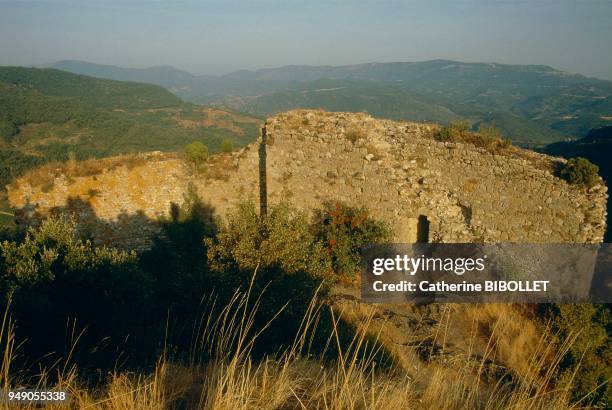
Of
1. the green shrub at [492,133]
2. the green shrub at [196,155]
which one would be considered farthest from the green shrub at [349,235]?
the green shrub at [196,155]

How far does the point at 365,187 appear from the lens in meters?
9.81

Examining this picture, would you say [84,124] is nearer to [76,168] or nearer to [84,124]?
[84,124]

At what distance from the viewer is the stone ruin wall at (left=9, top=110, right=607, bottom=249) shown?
9102mm

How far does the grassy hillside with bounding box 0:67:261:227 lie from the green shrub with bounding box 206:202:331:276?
8.99 meters

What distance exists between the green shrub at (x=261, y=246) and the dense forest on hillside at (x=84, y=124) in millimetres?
9681

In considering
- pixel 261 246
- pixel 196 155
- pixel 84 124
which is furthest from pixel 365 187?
pixel 84 124

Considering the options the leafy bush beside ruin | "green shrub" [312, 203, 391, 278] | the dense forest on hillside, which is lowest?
"green shrub" [312, 203, 391, 278]

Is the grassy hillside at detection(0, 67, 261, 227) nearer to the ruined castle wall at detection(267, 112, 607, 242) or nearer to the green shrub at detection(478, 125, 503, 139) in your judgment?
the ruined castle wall at detection(267, 112, 607, 242)

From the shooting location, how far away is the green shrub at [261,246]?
6724 millimetres

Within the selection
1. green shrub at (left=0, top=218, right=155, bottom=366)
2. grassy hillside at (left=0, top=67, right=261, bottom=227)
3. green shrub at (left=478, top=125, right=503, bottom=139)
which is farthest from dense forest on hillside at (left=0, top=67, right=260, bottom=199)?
green shrub at (left=478, top=125, right=503, bottom=139)

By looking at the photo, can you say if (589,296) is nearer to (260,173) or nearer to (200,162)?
(260,173)

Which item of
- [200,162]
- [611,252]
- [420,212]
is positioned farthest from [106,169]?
[611,252]

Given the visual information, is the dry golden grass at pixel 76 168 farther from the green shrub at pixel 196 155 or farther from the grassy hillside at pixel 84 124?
the grassy hillside at pixel 84 124

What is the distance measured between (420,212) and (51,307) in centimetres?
762
